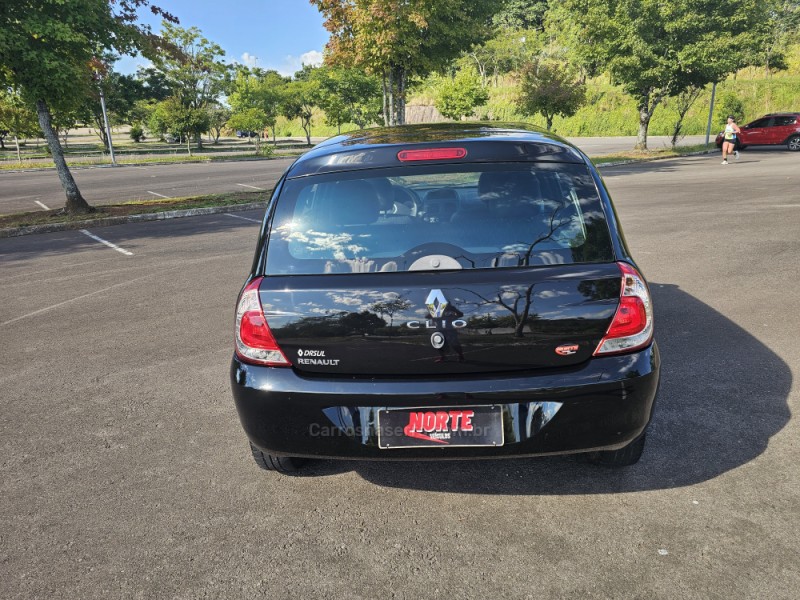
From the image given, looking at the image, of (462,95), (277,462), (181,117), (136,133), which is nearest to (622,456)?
(277,462)

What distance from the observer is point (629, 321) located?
8.12 ft

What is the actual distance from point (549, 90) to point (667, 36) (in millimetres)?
5069

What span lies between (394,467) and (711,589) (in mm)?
1540

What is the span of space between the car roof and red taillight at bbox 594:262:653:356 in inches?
25.8

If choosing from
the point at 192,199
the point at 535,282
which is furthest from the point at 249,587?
the point at 192,199

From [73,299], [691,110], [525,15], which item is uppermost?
[525,15]

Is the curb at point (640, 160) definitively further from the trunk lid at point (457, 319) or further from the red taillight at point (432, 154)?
the trunk lid at point (457, 319)

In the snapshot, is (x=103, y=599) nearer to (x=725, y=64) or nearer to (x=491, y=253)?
(x=491, y=253)

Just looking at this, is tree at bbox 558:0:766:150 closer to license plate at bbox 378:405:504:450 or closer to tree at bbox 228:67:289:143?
license plate at bbox 378:405:504:450

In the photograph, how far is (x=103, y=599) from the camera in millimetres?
2244

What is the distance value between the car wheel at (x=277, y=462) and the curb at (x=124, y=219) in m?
10.6

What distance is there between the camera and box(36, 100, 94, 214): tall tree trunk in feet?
40.0

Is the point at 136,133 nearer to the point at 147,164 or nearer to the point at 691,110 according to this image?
the point at 147,164

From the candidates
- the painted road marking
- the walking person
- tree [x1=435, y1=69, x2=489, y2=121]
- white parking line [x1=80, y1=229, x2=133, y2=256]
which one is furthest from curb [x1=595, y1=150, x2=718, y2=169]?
the painted road marking
